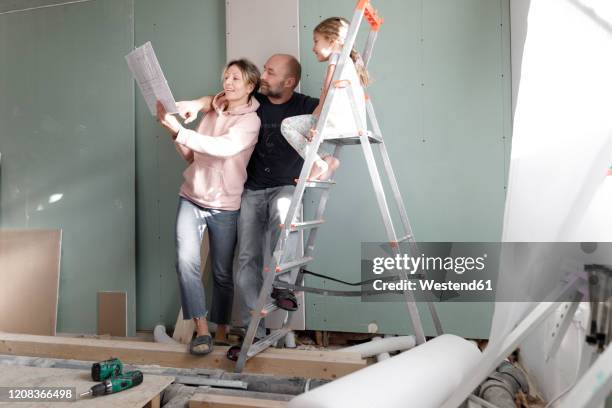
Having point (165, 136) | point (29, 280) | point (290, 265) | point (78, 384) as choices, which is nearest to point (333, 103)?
point (290, 265)

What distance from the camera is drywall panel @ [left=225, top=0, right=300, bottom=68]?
8.23 ft

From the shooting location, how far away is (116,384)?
1560 mm

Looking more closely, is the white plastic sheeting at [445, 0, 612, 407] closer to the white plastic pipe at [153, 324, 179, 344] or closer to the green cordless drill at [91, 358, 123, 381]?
the green cordless drill at [91, 358, 123, 381]

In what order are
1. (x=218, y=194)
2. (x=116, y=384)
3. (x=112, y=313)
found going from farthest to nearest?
(x=112, y=313), (x=218, y=194), (x=116, y=384)

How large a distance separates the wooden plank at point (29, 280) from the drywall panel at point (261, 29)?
71.2 inches

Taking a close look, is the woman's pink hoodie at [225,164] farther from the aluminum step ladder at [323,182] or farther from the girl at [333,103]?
the aluminum step ladder at [323,182]

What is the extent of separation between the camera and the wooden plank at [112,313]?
8.96 feet

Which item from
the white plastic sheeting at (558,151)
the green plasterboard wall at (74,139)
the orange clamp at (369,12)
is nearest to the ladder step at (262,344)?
the white plastic sheeting at (558,151)

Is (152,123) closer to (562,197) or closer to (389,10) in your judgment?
(389,10)

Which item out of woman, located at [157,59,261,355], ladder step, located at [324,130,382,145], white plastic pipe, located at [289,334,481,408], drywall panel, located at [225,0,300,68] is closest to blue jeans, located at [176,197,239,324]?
woman, located at [157,59,261,355]

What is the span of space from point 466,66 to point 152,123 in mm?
2019

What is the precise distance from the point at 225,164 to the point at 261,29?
94 centimetres

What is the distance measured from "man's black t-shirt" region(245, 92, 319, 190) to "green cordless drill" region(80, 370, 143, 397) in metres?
1.09

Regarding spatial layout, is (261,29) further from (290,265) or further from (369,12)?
(290,265)
